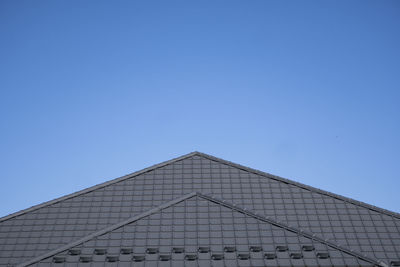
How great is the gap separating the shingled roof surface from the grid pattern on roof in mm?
75

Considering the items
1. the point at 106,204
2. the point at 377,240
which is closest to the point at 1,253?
the point at 106,204

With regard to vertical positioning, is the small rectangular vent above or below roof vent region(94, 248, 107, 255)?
below

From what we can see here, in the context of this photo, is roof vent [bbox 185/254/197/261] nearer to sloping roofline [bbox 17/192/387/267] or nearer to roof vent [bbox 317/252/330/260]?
sloping roofline [bbox 17/192/387/267]

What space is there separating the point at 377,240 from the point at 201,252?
23687mm

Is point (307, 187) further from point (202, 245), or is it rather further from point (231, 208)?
point (202, 245)

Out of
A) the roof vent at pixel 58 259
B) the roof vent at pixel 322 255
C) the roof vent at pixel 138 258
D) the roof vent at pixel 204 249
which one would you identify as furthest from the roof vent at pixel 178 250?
the roof vent at pixel 322 255

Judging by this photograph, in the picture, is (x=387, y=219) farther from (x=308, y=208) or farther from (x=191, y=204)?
(x=191, y=204)

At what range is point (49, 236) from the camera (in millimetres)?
51344

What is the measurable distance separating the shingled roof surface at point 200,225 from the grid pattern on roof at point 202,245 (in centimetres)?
7

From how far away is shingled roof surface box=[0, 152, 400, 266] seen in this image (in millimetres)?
35812

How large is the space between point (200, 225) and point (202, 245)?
9.91 feet

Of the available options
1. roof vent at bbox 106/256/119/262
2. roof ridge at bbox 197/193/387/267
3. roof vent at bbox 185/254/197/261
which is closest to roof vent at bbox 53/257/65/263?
roof vent at bbox 106/256/119/262

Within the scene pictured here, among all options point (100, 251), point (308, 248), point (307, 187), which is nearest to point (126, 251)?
point (100, 251)

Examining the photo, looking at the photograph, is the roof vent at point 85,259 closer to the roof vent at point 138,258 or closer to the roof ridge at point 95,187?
the roof vent at point 138,258
